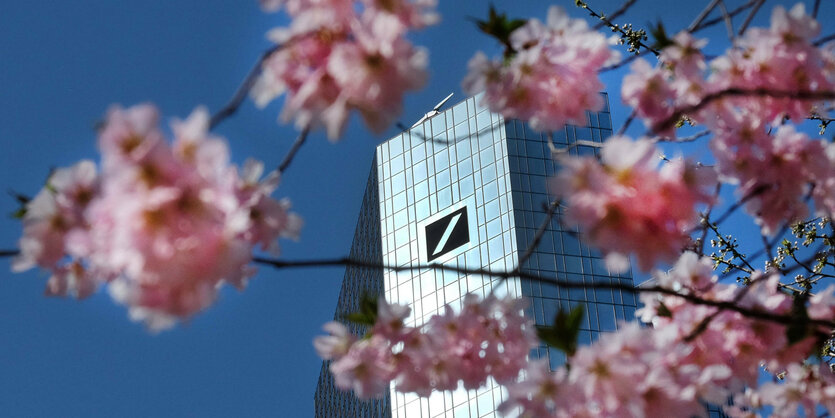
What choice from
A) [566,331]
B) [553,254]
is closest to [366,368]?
[566,331]

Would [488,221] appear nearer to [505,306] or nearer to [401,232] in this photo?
[401,232]

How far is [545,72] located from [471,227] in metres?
36.6

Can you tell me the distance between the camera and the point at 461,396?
36.4 meters

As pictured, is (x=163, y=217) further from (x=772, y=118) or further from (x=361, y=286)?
(x=361, y=286)

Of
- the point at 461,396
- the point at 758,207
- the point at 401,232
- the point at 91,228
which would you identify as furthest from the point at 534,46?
the point at 401,232

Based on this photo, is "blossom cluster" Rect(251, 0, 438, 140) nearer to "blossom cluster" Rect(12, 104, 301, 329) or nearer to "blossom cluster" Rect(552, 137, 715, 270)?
"blossom cluster" Rect(12, 104, 301, 329)

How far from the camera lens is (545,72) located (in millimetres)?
2594

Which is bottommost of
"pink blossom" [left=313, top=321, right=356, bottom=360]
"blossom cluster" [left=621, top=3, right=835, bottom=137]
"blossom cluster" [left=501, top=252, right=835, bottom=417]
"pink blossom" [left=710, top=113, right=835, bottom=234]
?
"blossom cluster" [left=501, top=252, right=835, bottom=417]

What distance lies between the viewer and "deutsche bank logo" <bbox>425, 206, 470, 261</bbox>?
3931 centimetres

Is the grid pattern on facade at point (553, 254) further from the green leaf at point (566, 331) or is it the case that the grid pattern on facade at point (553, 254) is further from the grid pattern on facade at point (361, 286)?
the green leaf at point (566, 331)

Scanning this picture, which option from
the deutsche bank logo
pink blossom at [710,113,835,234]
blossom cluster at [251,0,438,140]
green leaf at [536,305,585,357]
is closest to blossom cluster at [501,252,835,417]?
green leaf at [536,305,585,357]

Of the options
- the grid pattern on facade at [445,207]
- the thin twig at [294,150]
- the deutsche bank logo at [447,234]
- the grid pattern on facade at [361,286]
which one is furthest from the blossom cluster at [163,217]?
the deutsche bank logo at [447,234]

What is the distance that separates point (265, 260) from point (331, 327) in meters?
0.64

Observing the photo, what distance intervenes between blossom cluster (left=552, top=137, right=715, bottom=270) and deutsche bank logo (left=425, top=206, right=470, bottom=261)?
37.1 m
